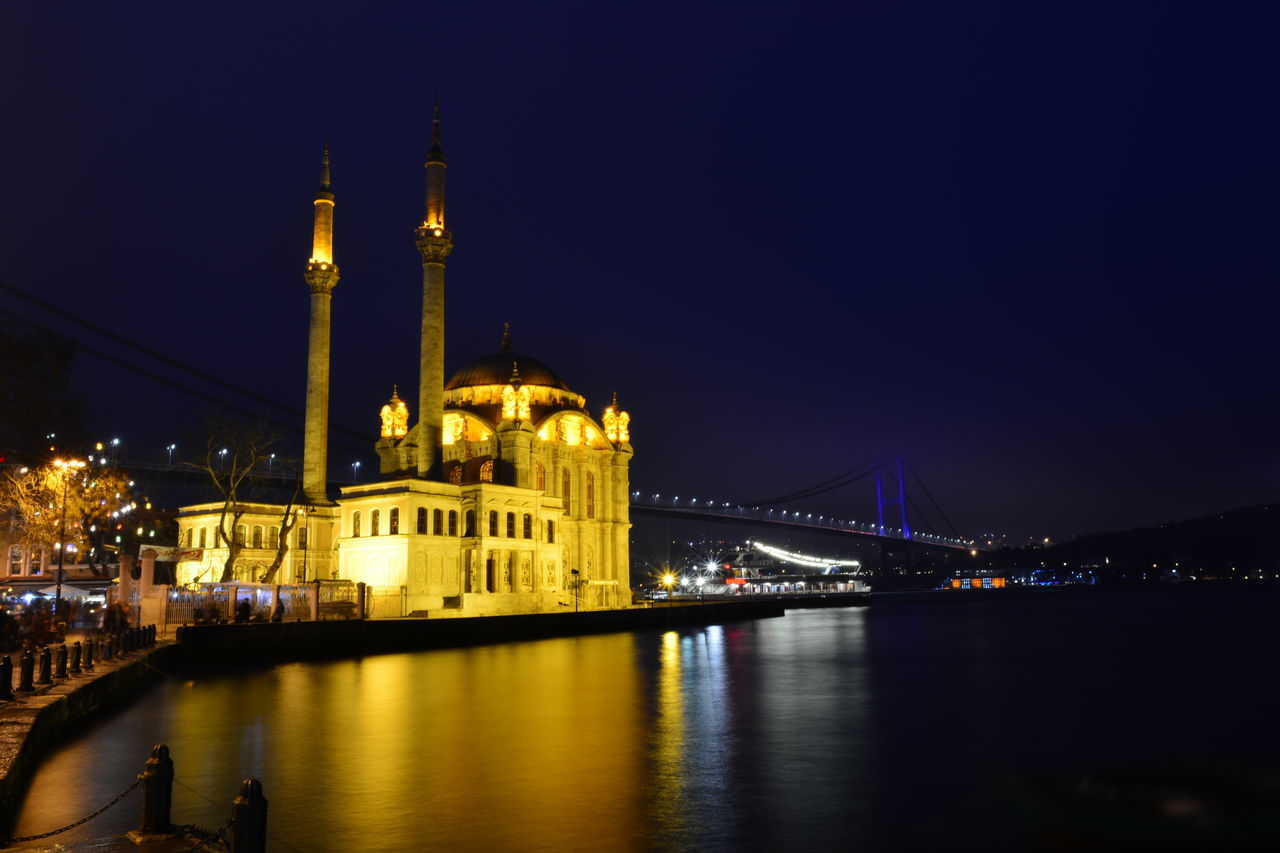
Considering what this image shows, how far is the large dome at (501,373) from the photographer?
68125 mm

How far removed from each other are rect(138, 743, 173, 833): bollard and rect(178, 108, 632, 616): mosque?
38.5 meters

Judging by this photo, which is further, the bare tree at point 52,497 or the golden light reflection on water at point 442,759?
the bare tree at point 52,497

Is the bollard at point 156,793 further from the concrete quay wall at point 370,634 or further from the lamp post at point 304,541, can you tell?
the lamp post at point 304,541

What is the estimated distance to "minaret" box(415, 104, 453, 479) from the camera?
55219mm

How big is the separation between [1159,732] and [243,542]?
46036mm

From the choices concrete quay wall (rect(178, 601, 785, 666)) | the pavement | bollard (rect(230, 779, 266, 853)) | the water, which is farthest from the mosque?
bollard (rect(230, 779, 266, 853))

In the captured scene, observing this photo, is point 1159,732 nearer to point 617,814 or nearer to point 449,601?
point 617,814

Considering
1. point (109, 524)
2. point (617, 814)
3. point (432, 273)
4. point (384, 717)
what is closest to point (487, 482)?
point (432, 273)

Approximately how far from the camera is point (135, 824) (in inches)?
457

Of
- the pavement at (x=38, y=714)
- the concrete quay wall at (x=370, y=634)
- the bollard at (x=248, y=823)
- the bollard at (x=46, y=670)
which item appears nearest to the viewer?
the bollard at (x=248, y=823)

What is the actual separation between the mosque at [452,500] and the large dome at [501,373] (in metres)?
0.15

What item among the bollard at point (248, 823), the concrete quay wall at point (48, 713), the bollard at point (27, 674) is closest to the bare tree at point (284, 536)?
the concrete quay wall at point (48, 713)

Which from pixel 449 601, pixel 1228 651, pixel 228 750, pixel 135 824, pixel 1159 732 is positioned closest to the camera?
pixel 135 824

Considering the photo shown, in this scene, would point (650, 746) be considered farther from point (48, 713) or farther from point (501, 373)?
point (501, 373)
